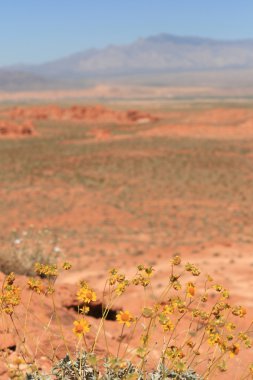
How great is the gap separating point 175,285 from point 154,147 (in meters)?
35.3

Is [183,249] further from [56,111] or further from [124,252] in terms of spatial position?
[56,111]

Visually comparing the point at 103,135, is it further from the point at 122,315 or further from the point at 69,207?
the point at 122,315

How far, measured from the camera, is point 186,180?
26.5 meters

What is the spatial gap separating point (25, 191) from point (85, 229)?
7064 millimetres

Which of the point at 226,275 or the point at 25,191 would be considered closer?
the point at 226,275

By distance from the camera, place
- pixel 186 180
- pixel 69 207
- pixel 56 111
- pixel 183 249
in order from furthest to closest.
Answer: pixel 56 111
pixel 186 180
pixel 69 207
pixel 183 249

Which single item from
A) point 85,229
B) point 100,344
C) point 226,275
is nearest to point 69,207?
point 85,229

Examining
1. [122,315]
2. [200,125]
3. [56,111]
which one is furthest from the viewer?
[56,111]

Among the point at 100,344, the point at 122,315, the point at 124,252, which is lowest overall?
the point at 124,252

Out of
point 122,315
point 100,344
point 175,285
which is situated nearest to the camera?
point 122,315

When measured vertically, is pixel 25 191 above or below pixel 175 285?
below

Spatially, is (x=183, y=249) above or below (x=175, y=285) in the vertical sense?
below

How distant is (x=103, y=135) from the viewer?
46500mm

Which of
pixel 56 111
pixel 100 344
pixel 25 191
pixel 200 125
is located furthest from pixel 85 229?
pixel 56 111
